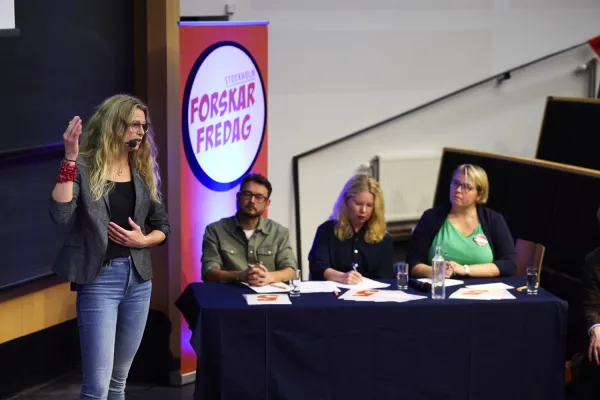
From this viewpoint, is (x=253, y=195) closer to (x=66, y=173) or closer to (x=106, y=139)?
(x=106, y=139)

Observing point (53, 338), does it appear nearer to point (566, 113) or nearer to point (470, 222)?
point (470, 222)

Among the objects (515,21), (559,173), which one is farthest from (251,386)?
(515,21)

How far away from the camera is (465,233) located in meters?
5.10

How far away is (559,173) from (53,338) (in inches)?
117

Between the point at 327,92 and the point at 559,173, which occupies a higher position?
the point at 327,92

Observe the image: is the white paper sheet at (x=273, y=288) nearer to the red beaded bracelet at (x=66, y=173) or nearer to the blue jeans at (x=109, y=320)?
the blue jeans at (x=109, y=320)

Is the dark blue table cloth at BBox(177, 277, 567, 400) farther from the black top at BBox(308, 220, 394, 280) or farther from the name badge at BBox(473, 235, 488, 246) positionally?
the name badge at BBox(473, 235, 488, 246)

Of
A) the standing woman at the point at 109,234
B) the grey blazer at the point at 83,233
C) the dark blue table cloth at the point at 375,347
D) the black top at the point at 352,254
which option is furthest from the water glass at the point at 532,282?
the grey blazer at the point at 83,233

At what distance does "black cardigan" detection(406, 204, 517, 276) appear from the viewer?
5059mm

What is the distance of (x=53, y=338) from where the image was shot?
16.7 feet

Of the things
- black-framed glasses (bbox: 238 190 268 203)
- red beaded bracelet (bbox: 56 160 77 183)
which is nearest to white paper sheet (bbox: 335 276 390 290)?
black-framed glasses (bbox: 238 190 268 203)

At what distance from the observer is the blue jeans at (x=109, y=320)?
363cm

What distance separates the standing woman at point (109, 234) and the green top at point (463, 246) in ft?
5.79

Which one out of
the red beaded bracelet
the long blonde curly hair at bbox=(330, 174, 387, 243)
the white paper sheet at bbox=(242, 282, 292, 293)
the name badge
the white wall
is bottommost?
the white paper sheet at bbox=(242, 282, 292, 293)
